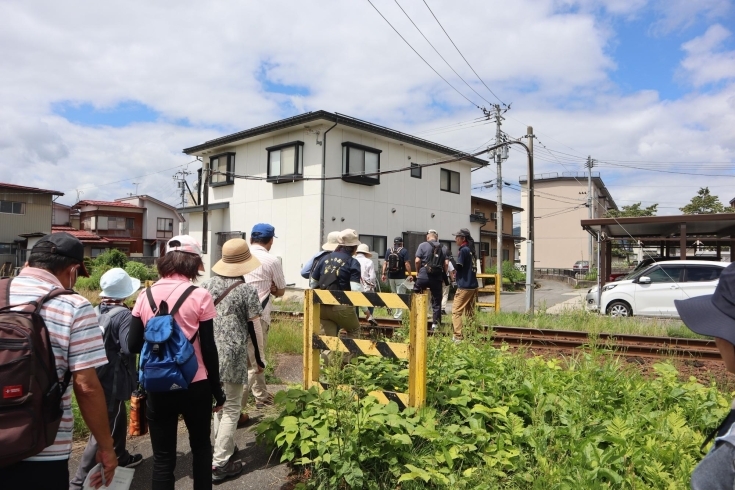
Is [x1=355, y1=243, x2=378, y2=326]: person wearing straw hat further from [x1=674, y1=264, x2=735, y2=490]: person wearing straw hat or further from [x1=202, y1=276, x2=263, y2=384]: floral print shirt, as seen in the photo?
[x1=674, y1=264, x2=735, y2=490]: person wearing straw hat

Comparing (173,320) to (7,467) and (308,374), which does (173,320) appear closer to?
(7,467)

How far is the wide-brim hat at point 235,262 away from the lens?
3711 mm

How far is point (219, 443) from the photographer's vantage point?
347 centimetres

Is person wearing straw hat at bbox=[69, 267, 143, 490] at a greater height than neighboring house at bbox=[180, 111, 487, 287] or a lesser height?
lesser

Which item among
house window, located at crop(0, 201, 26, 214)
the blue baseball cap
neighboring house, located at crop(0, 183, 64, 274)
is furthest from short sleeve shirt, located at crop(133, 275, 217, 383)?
house window, located at crop(0, 201, 26, 214)

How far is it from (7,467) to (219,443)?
5.81 ft

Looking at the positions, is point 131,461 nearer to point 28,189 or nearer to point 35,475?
point 35,475

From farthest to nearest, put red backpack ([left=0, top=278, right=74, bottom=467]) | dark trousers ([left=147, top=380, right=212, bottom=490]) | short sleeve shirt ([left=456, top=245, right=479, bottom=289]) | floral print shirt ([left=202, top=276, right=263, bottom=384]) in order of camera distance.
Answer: short sleeve shirt ([left=456, top=245, right=479, bottom=289]), floral print shirt ([left=202, top=276, right=263, bottom=384]), dark trousers ([left=147, top=380, right=212, bottom=490]), red backpack ([left=0, top=278, right=74, bottom=467])

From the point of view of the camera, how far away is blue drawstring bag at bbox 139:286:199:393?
2.65 meters

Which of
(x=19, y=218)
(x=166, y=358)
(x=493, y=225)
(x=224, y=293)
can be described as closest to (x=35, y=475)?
(x=166, y=358)

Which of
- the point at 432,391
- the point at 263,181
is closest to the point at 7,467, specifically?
the point at 432,391

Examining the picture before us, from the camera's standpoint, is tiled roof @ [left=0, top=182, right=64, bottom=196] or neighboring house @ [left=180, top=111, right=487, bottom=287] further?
tiled roof @ [left=0, top=182, right=64, bottom=196]

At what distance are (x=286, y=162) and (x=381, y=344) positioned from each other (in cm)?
1592

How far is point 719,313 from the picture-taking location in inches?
56.0
